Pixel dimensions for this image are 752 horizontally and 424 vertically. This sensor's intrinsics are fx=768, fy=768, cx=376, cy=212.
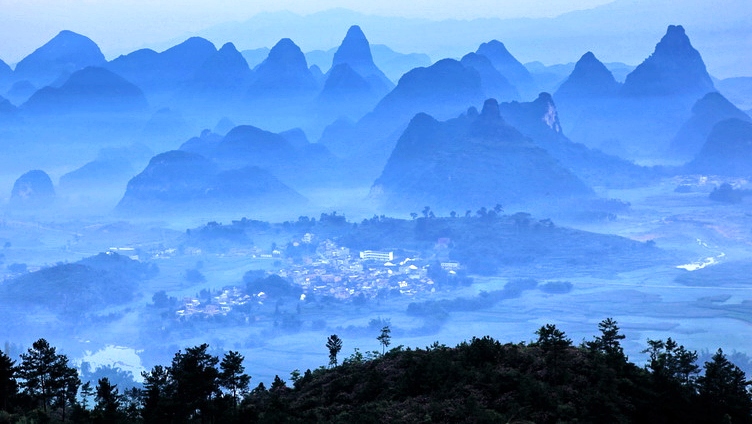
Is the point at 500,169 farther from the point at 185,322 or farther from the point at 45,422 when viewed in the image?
the point at 45,422

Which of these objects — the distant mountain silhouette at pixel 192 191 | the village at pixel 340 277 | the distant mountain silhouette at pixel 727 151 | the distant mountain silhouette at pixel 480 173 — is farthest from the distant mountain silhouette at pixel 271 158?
the distant mountain silhouette at pixel 727 151

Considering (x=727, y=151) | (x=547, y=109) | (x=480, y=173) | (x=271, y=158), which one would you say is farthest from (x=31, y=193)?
(x=727, y=151)

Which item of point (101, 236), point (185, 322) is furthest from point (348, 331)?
point (101, 236)

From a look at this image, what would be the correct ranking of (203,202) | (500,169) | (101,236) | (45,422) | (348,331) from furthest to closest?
(203,202) → (500,169) → (101,236) → (348,331) → (45,422)

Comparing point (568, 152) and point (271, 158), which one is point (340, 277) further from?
point (271, 158)

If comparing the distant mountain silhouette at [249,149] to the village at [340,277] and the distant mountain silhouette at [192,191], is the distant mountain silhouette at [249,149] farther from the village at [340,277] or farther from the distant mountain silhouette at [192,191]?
the village at [340,277]

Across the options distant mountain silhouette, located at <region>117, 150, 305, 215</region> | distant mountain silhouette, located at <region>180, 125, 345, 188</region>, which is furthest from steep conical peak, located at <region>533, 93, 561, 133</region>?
distant mountain silhouette, located at <region>117, 150, 305, 215</region>

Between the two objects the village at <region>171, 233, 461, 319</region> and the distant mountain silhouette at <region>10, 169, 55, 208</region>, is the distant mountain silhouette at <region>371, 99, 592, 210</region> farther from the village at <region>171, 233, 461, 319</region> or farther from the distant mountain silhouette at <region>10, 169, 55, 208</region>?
the distant mountain silhouette at <region>10, 169, 55, 208</region>
